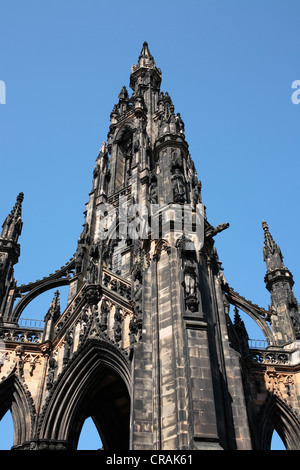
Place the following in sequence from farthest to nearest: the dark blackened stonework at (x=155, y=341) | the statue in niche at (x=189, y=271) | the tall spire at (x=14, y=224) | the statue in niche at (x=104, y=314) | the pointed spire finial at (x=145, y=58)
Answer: the pointed spire finial at (x=145, y=58)
the tall spire at (x=14, y=224)
the statue in niche at (x=104, y=314)
the statue in niche at (x=189, y=271)
the dark blackened stonework at (x=155, y=341)

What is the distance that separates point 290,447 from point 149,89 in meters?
25.0

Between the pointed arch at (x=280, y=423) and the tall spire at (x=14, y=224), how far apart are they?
43.0 feet

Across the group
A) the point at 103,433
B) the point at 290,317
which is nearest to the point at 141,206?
the point at 290,317

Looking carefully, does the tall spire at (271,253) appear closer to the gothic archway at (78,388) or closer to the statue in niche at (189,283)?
the gothic archway at (78,388)

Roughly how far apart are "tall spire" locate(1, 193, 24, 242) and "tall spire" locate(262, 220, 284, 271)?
12036 mm

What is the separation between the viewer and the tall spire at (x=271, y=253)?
23386mm

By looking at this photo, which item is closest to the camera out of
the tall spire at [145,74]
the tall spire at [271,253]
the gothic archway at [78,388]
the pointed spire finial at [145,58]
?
the gothic archway at [78,388]

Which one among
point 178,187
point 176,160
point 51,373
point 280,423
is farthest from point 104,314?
point 280,423

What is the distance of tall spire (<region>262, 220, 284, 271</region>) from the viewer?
76.7 ft

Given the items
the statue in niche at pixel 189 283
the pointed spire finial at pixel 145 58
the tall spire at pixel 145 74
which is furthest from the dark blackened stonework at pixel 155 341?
the pointed spire finial at pixel 145 58

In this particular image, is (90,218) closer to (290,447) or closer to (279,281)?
(279,281)

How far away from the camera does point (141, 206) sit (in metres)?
23.1

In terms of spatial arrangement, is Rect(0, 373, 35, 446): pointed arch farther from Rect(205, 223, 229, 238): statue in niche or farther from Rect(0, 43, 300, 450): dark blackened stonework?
Rect(205, 223, 229, 238): statue in niche

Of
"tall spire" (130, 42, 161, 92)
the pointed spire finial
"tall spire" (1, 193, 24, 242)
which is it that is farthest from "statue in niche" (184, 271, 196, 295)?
the pointed spire finial
